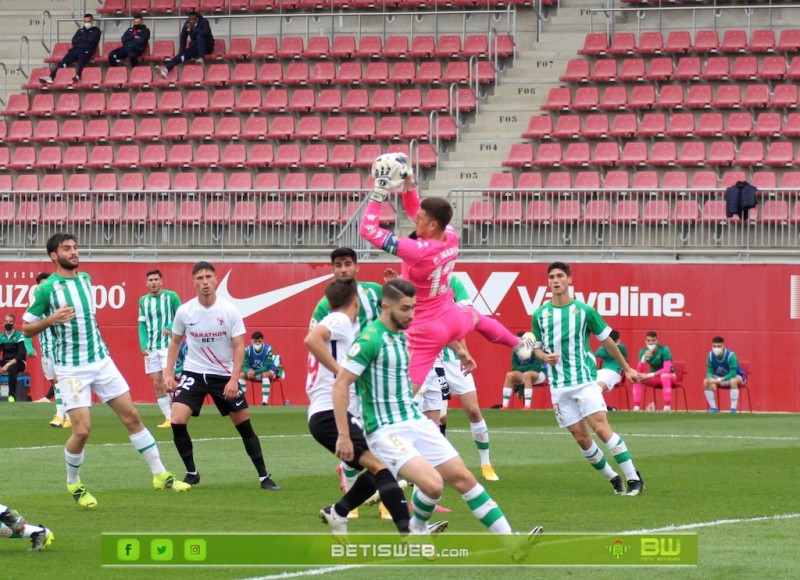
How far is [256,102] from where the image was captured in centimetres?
3472

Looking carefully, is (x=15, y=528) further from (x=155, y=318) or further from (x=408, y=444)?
(x=155, y=318)

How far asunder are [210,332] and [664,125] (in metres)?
18.4

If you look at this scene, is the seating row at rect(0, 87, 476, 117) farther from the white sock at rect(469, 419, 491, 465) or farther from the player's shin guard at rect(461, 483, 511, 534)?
the player's shin guard at rect(461, 483, 511, 534)

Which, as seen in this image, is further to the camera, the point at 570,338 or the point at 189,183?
the point at 189,183

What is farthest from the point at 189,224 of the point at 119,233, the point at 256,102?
the point at 256,102

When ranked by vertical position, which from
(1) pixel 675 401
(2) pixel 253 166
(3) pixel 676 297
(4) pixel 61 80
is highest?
(4) pixel 61 80

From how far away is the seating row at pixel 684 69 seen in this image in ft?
102

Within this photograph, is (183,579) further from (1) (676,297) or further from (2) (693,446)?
(1) (676,297)

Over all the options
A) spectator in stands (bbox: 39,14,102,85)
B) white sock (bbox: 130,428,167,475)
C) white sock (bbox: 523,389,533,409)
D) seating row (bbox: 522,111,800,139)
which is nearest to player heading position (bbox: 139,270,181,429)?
white sock (bbox: 523,389,533,409)

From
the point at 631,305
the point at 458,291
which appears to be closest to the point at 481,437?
the point at 458,291

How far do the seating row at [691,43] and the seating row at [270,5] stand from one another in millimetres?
2488

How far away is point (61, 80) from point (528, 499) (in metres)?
26.3

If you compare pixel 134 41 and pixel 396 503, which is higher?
pixel 134 41

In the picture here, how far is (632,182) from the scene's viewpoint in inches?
1198
